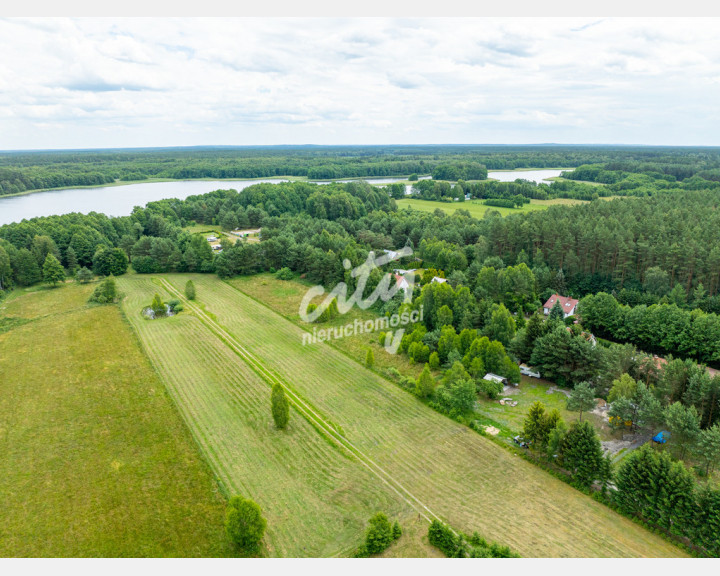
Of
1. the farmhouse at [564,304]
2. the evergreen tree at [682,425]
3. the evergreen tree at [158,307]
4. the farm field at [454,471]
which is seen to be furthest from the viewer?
the evergreen tree at [158,307]

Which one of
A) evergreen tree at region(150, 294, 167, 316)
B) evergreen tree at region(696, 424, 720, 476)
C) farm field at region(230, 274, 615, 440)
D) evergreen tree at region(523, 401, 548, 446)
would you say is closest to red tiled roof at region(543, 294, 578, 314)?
farm field at region(230, 274, 615, 440)

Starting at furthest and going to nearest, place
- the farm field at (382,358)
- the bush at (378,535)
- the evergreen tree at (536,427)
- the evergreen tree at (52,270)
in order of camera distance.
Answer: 1. the evergreen tree at (52,270)
2. the farm field at (382,358)
3. the evergreen tree at (536,427)
4. the bush at (378,535)

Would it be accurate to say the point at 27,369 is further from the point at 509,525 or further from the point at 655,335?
the point at 655,335

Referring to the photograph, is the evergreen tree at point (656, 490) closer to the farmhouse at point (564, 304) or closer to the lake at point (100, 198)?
the farmhouse at point (564, 304)

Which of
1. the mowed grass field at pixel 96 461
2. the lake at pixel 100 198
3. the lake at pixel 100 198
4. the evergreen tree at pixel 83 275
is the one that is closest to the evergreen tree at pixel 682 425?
the mowed grass field at pixel 96 461

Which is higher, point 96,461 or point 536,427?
point 536,427

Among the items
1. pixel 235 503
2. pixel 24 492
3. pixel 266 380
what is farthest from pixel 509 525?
pixel 24 492

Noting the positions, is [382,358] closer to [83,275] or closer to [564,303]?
[564,303]

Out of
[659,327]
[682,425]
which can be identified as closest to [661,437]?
[682,425]
